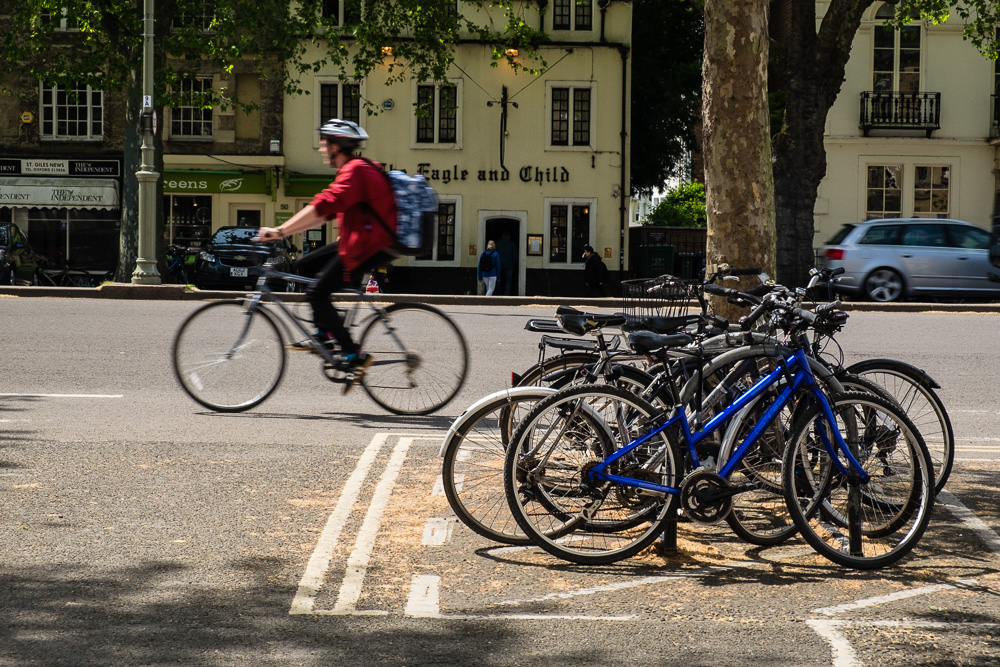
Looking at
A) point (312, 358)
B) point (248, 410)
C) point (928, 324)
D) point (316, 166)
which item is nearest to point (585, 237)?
point (316, 166)

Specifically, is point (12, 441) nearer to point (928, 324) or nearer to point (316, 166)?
point (928, 324)

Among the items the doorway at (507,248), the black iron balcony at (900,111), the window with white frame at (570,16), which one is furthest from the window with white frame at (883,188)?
the doorway at (507,248)

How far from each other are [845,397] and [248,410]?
490 cm

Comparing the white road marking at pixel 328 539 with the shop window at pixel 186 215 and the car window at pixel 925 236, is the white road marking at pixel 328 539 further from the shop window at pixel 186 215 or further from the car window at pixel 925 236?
the shop window at pixel 186 215

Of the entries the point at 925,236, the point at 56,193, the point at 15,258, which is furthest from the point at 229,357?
the point at 56,193

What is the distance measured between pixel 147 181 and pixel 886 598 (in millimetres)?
19505

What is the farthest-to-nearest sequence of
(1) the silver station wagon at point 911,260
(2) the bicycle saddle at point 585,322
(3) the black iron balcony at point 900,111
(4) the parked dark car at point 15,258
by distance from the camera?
(3) the black iron balcony at point 900,111 → (4) the parked dark car at point 15,258 → (1) the silver station wagon at point 911,260 → (2) the bicycle saddle at point 585,322

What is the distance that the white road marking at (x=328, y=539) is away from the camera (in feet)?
14.6

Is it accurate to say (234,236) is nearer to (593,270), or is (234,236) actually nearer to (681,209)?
(593,270)

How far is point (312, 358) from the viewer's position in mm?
11977

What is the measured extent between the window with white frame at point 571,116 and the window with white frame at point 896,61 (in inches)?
319

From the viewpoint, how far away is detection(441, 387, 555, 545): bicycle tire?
5121mm

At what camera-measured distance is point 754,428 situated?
5074 millimetres

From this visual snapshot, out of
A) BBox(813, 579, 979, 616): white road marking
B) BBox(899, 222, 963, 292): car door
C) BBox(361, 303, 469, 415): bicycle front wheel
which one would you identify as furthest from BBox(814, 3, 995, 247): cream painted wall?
BBox(813, 579, 979, 616): white road marking
